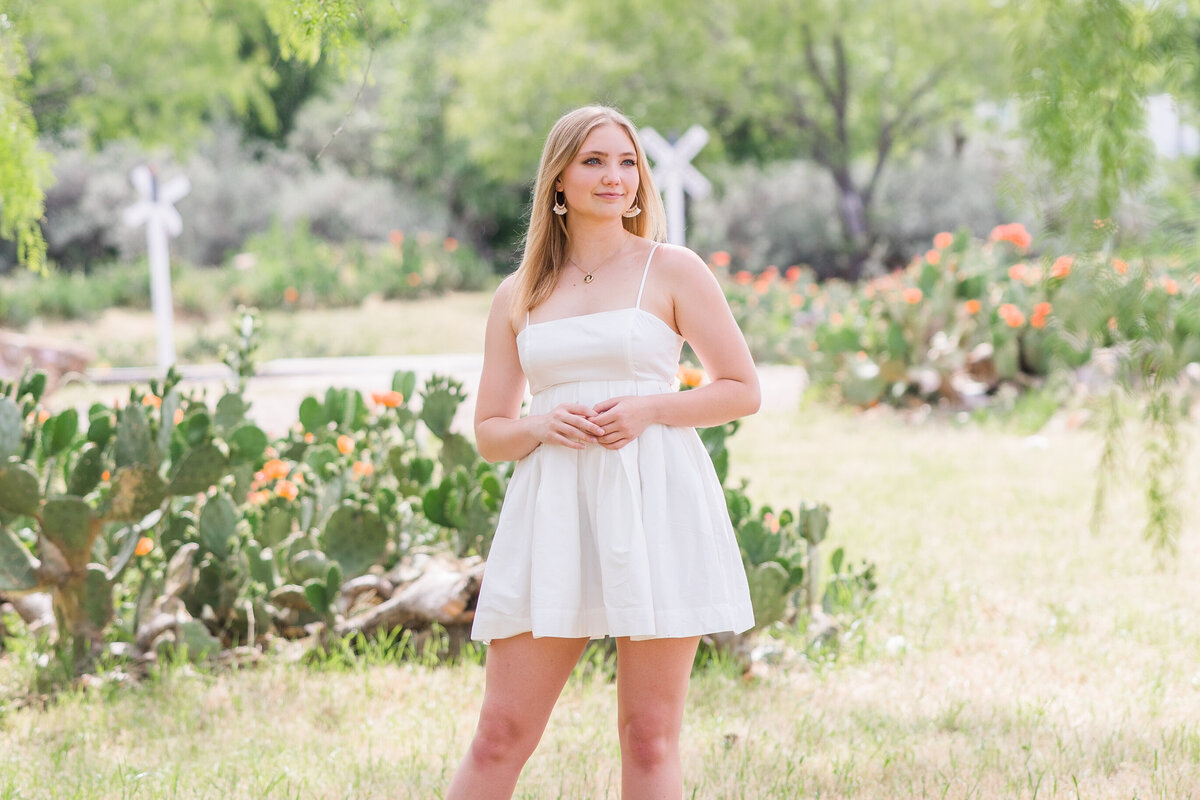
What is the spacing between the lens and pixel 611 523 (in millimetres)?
2068

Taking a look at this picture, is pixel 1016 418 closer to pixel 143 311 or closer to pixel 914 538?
pixel 914 538

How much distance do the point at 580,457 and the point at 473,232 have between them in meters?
21.4

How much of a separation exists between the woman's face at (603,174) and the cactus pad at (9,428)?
1988 mm

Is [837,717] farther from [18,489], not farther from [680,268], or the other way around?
[18,489]

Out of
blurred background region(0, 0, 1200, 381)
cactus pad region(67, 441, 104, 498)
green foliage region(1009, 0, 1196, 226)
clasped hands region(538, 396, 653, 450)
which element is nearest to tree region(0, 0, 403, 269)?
blurred background region(0, 0, 1200, 381)

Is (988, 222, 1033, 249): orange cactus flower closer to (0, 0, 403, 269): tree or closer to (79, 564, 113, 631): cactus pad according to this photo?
(79, 564, 113, 631): cactus pad

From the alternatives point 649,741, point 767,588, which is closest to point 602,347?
point 649,741

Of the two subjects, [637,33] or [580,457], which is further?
[637,33]

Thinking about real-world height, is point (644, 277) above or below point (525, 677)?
above

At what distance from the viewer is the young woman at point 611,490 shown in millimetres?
2078

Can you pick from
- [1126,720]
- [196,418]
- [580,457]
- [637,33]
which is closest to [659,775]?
[580,457]

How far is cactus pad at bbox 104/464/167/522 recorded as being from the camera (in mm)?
3307

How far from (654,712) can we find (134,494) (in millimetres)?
1948

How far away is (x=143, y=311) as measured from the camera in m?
16.3
